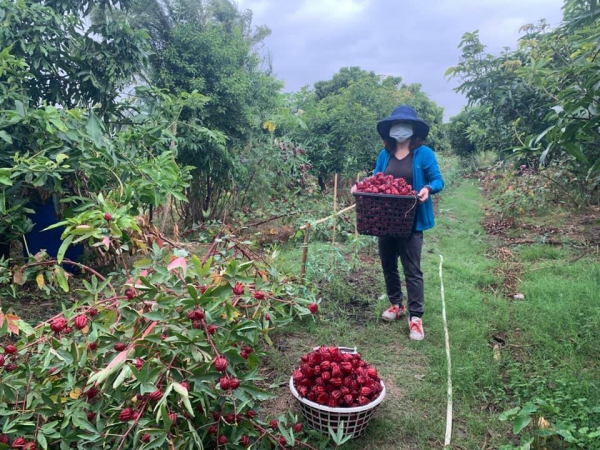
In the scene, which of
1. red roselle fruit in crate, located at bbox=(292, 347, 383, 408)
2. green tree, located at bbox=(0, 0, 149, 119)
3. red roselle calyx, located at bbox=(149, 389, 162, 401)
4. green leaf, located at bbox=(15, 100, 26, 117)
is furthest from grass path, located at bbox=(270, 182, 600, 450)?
green tree, located at bbox=(0, 0, 149, 119)

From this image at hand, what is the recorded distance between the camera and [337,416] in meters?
1.77

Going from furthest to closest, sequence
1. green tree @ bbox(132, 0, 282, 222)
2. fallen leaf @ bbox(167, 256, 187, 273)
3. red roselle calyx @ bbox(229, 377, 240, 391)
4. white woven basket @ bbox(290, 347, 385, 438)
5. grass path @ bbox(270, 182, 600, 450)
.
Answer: green tree @ bbox(132, 0, 282, 222) → grass path @ bbox(270, 182, 600, 450) → white woven basket @ bbox(290, 347, 385, 438) → fallen leaf @ bbox(167, 256, 187, 273) → red roselle calyx @ bbox(229, 377, 240, 391)

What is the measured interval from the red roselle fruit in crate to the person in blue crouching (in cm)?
94

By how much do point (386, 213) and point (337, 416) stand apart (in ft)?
4.01

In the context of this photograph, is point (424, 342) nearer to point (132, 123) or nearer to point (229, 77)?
point (132, 123)

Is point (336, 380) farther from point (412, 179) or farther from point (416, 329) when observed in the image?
point (412, 179)

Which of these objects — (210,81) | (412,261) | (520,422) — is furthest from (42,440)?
(210,81)

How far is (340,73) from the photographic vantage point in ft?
51.9

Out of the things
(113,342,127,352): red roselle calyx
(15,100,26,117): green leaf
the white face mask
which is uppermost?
(15,100,26,117): green leaf

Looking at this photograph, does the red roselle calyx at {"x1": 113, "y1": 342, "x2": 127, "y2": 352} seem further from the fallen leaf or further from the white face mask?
the white face mask

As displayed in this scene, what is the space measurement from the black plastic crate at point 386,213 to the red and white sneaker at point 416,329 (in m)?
0.60

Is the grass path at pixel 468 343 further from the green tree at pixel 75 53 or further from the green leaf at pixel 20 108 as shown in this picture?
the green tree at pixel 75 53

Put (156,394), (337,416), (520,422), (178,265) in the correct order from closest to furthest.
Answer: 1. (156,394)
2. (178,265)
3. (520,422)
4. (337,416)

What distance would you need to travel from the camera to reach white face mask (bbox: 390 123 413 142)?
2.75 m
